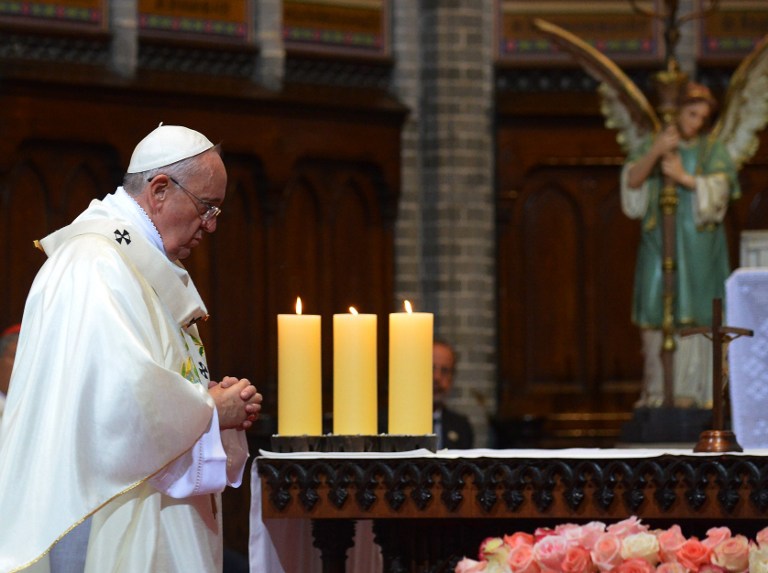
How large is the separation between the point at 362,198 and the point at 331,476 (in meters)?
7.33

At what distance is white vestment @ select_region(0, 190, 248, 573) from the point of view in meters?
3.44

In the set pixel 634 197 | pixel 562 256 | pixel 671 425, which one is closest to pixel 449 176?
pixel 562 256

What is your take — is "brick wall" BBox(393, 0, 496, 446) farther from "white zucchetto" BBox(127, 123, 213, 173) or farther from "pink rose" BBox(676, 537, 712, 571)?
"pink rose" BBox(676, 537, 712, 571)

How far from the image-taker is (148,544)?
11.6ft

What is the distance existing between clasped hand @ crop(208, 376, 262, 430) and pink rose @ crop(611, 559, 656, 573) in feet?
3.30

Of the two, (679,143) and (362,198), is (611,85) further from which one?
(362,198)

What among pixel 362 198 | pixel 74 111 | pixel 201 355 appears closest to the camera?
pixel 201 355

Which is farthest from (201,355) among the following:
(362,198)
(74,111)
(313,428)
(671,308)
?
(362,198)

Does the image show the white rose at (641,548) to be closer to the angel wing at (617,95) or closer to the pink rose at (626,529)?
the pink rose at (626,529)

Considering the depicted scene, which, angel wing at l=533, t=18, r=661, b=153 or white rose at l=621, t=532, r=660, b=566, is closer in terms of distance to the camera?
white rose at l=621, t=532, r=660, b=566

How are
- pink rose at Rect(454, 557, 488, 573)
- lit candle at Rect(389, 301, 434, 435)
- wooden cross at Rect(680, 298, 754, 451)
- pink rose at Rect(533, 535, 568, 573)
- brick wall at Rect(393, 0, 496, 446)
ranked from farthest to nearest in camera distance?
1. brick wall at Rect(393, 0, 496, 446)
2. wooden cross at Rect(680, 298, 754, 451)
3. lit candle at Rect(389, 301, 434, 435)
4. pink rose at Rect(454, 557, 488, 573)
5. pink rose at Rect(533, 535, 568, 573)

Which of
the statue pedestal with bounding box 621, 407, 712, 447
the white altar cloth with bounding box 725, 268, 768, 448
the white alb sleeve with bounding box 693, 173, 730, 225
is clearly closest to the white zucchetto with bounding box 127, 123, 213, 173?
the white altar cloth with bounding box 725, 268, 768, 448

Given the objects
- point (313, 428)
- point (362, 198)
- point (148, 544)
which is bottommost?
point (148, 544)

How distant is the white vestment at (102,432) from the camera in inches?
135
